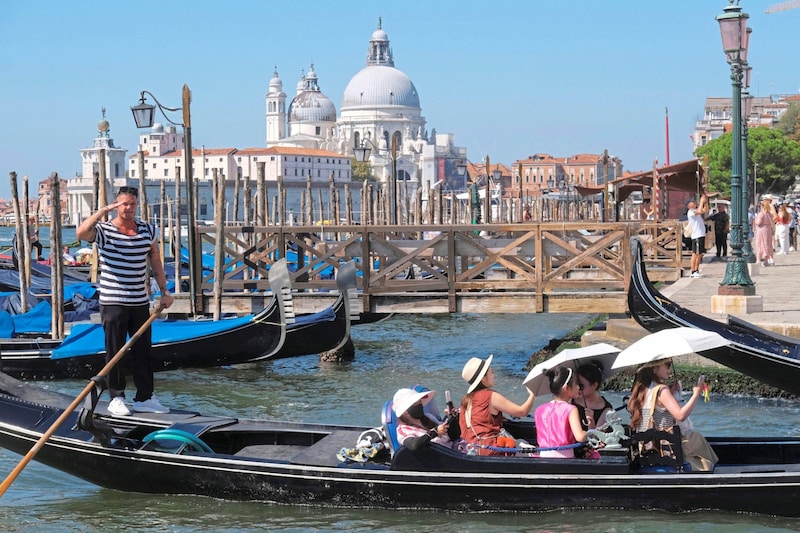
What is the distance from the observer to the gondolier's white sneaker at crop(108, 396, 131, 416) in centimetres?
585

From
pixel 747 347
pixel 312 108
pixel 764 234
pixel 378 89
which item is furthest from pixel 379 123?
pixel 747 347

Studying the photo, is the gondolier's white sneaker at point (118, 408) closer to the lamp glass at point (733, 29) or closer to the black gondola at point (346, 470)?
the black gondola at point (346, 470)

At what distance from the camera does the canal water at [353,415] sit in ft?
17.0

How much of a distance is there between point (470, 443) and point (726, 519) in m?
1.07

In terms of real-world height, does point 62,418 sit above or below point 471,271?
below

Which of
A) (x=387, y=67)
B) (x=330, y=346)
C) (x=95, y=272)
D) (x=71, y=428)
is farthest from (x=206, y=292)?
(x=387, y=67)

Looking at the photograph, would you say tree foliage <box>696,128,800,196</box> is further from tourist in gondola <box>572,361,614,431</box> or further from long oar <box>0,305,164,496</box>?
long oar <box>0,305,164,496</box>

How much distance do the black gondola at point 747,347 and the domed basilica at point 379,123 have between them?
98.1 meters

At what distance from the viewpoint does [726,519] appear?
5.06 metres

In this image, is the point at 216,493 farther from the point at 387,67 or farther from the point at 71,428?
the point at 387,67

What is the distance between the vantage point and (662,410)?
4.96m

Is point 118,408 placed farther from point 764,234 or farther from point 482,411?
point 764,234

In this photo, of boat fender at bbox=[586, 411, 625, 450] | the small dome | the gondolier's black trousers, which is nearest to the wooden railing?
the gondolier's black trousers

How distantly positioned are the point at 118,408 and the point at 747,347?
3.22 m
